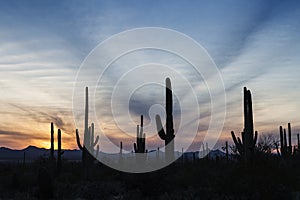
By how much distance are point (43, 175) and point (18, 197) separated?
4.65ft

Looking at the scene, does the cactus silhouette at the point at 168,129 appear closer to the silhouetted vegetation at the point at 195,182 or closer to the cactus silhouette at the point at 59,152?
the silhouetted vegetation at the point at 195,182

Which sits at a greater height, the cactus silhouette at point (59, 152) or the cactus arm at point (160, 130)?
the cactus arm at point (160, 130)

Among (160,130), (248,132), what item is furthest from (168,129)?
(248,132)

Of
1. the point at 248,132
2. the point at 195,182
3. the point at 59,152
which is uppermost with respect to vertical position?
the point at 248,132

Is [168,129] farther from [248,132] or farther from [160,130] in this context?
[248,132]

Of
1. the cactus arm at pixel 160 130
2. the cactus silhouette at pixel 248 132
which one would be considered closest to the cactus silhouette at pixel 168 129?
the cactus arm at pixel 160 130

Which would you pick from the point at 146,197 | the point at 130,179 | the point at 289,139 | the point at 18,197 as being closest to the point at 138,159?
the point at 130,179

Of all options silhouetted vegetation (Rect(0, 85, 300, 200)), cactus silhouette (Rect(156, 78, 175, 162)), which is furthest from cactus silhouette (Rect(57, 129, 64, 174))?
cactus silhouette (Rect(156, 78, 175, 162))

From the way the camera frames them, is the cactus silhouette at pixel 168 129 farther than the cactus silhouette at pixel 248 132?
No

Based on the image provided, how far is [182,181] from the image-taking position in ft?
78.0

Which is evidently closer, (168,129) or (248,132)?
(168,129)

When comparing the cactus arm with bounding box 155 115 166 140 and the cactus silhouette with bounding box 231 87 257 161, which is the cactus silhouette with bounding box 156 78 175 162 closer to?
the cactus arm with bounding box 155 115 166 140

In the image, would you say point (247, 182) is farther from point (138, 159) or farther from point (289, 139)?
point (289, 139)

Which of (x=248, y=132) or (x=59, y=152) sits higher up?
(x=248, y=132)
